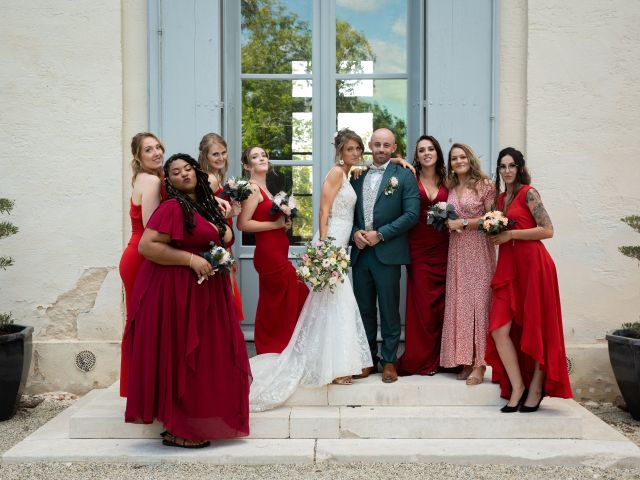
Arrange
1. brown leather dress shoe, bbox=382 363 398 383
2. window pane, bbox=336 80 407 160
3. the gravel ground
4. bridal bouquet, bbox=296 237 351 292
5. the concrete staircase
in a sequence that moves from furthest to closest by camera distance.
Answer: window pane, bbox=336 80 407 160 < brown leather dress shoe, bbox=382 363 398 383 < bridal bouquet, bbox=296 237 351 292 < the concrete staircase < the gravel ground

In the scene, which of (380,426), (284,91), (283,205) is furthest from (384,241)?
(284,91)

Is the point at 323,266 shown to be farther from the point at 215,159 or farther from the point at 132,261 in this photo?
the point at 132,261

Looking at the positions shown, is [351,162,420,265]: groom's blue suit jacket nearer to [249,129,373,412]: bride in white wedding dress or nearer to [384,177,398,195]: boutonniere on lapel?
[384,177,398,195]: boutonniere on lapel

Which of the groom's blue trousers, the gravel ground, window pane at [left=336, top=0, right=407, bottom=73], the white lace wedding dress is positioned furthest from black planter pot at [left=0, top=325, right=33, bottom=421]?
window pane at [left=336, top=0, right=407, bottom=73]

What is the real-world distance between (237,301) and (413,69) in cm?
258

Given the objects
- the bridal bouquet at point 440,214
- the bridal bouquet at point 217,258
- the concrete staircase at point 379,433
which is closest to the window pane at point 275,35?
the bridal bouquet at point 440,214

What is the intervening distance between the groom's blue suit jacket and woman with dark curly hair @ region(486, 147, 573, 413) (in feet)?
2.10

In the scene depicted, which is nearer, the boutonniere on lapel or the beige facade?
the boutonniere on lapel

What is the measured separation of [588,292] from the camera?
6.02 meters

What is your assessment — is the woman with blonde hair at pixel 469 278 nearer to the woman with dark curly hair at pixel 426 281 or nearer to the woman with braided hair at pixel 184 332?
the woman with dark curly hair at pixel 426 281

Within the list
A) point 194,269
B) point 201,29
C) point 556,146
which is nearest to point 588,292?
point 556,146

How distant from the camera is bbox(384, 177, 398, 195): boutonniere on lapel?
5324mm

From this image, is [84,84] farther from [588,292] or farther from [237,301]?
[588,292]

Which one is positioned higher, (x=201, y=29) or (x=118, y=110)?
(x=201, y=29)
